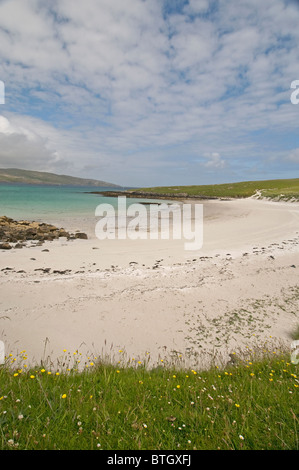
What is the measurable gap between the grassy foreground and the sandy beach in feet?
4.46

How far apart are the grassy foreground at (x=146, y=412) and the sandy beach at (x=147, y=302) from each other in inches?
53.5

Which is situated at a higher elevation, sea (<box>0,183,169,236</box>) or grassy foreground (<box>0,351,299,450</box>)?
sea (<box>0,183,169,236</box>)

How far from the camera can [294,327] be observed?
756 centimetres

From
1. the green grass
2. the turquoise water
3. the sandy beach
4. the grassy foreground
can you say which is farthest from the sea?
the green grass

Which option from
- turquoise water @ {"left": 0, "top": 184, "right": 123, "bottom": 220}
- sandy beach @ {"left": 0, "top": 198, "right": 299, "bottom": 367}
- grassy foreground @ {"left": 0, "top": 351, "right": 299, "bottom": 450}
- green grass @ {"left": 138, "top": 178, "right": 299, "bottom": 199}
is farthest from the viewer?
green grass @ {"left": 138, "top": 178, "right": 299, "bottom": 199}

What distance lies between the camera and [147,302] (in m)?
9.38

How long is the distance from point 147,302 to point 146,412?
6.52 metres

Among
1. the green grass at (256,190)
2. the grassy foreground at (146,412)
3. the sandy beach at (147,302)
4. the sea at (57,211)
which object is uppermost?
the green grass at (256,190)

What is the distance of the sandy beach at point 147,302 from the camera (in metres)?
6.78

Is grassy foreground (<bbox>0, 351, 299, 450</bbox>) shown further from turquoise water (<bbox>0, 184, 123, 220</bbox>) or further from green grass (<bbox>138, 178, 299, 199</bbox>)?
green grass (<bbox>138, 178, 299, 199</bbox>)

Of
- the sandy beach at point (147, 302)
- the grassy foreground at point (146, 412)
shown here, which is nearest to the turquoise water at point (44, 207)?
the sandy beach at point (147, 302)

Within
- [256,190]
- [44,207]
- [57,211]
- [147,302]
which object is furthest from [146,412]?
[256,190]

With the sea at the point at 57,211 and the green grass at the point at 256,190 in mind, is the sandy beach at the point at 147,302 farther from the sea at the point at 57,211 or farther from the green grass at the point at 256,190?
the green grass at the point at 256,190

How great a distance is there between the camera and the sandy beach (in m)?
6.78
